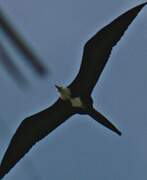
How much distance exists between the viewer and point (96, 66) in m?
6.62

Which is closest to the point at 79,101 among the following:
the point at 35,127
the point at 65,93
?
the point at 65,93

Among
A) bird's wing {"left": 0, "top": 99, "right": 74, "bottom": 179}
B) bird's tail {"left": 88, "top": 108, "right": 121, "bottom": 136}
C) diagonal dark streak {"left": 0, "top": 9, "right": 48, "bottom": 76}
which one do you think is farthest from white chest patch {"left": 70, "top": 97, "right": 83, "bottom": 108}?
diagonal dark streak {"left": 0, "top": 9, "right": 48, "bottom": 76}

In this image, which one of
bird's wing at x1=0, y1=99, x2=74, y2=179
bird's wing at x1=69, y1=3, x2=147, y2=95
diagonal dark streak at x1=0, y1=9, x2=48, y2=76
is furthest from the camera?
bird's wing at x1=0, y1=99, x2=74, y2=179

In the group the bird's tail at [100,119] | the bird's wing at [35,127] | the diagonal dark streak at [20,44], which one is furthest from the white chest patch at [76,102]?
the diagonal dark streak at [20,44]

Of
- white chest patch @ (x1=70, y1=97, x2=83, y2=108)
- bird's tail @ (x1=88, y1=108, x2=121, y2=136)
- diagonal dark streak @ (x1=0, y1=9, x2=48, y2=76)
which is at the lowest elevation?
bird's tail @ (x1=88, y1=108, x2=121, y2=136)

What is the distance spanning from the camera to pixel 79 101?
20.5ft

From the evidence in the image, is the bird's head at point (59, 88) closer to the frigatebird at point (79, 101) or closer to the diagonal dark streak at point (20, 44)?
the frigatebird at point (79, 101)

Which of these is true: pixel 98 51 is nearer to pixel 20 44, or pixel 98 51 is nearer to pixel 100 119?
pixel 100 119

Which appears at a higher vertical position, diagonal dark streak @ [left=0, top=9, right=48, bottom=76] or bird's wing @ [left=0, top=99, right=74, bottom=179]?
diagonal dark streak @ [left=0, top=9, right=48, bottom=76]

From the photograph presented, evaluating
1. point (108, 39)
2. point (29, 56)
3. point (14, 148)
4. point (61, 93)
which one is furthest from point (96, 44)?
point (29, 56)

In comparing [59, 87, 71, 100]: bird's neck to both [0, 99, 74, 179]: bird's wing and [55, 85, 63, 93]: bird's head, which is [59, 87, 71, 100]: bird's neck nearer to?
[55, 85, 63, 93]: bird's head

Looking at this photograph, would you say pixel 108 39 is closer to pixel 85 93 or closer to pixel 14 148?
pixel 85 93

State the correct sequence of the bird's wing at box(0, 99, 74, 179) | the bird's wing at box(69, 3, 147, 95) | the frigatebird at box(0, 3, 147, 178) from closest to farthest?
the bird's wing at box(69, 3, 147, 95) < the frigatebird at box(0, 3, 147, 178) < the bird's wing at box(0, 99, 74, 179)

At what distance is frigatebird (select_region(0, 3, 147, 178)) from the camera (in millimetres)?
6184
